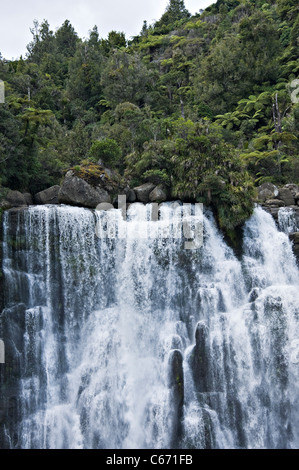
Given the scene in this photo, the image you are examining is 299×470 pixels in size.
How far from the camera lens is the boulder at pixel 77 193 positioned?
18.2 meters

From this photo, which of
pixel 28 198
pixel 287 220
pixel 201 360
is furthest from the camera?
pixel 287 220

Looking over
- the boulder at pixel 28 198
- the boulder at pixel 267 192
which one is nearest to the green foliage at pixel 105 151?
the boulder at pixel 28 198

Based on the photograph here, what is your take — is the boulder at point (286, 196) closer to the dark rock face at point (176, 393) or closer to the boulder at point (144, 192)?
the boulder at point (144, 192)

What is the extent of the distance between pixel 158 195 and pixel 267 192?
5.99 m

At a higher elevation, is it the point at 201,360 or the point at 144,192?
the point at 144,192

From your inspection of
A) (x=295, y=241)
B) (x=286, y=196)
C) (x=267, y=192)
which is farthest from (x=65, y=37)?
(x=295, y=241)

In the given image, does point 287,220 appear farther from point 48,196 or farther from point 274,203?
point 48,196

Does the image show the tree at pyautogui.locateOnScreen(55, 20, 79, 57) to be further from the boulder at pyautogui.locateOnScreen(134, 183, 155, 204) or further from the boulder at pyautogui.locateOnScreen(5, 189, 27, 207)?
the boulder at pyautogui.locateOnScreen(5, 189, 27, 207)

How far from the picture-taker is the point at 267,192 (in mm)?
21469

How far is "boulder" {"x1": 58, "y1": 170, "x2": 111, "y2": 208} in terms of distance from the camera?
1825 cm

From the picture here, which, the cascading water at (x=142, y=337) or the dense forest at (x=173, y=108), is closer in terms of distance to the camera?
the cascading water at (x=142, y=337)

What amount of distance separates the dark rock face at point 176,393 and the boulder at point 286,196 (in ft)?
32.9

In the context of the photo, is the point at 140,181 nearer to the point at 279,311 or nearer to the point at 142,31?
the point at 279,311

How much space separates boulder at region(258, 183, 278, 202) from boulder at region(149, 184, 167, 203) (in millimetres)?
5264
